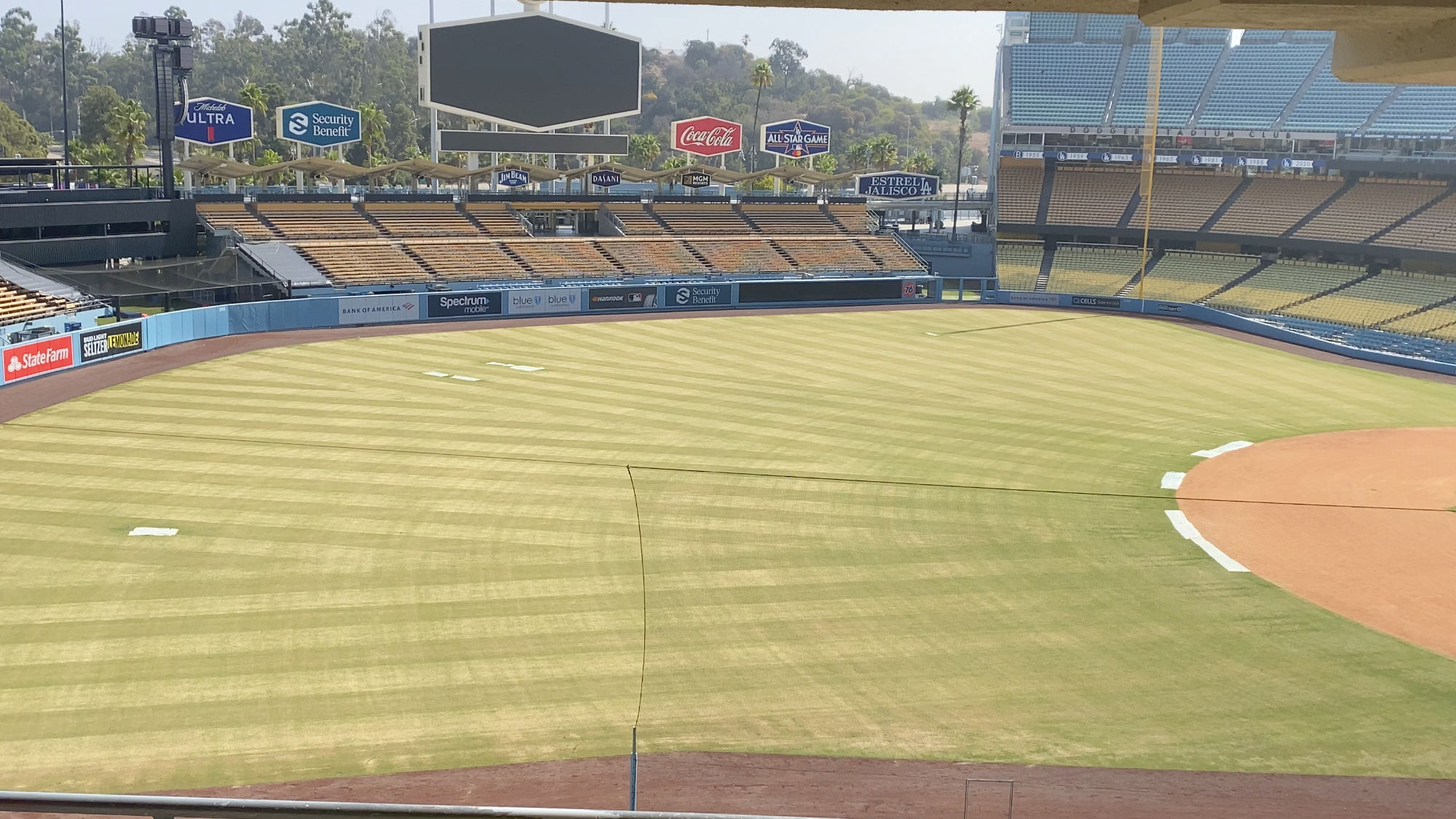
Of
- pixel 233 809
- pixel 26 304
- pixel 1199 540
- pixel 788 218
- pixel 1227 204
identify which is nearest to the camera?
pixel 233 809

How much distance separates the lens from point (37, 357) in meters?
37.9

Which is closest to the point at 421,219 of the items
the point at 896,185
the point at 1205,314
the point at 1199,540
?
the point at 896,185

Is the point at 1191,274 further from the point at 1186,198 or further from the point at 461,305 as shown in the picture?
the point at 461,305

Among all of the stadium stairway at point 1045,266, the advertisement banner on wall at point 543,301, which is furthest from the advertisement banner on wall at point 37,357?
the stadium stairway at point 1045,266

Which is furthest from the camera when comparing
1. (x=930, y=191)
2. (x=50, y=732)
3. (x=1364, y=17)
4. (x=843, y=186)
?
(x=843, y=186)

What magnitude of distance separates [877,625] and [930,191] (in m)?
65.5

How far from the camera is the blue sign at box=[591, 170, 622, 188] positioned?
7400 cm

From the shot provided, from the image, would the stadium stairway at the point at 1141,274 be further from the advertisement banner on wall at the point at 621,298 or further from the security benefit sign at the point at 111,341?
the security benefit sign at the point at 111,341

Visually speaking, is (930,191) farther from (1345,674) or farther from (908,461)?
(1345,674)

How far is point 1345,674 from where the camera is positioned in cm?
1892

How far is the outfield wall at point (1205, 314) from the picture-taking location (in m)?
51.9

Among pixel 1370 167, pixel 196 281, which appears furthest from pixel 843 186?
pixel 196 281

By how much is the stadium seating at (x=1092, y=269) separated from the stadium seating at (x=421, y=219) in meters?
36.6

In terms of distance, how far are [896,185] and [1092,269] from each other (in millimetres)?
14801
